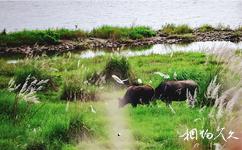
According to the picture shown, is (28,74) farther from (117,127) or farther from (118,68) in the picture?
(117,127)

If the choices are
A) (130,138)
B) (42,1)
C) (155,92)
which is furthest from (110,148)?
(42,1)

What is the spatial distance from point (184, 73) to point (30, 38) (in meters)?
20.2

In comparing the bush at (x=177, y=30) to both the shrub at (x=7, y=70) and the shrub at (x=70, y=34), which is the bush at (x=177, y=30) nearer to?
the shrub at (x=70, y=34)

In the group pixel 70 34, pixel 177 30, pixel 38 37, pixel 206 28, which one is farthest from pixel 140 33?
pixel 38 37

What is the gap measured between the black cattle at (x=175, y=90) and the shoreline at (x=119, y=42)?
17.3 m

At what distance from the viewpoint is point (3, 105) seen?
1113 centimetres

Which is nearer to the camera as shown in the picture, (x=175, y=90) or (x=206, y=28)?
(x=175, y=90)

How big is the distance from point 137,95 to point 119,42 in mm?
22044

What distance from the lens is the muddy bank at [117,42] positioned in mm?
30733

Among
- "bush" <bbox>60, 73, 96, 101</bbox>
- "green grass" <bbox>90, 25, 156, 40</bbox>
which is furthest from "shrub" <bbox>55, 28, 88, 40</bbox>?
"bush" <bbox>60, 73, 96, 101</bbox>

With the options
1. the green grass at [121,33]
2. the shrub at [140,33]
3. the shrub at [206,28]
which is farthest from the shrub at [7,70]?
the shrub at [206,28]

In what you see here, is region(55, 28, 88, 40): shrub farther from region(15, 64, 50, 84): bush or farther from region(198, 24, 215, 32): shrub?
region(15, 64, 50, 84): bush

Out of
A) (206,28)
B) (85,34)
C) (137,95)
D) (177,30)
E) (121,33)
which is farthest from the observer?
(206,28)

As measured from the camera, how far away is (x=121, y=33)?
117 ft
